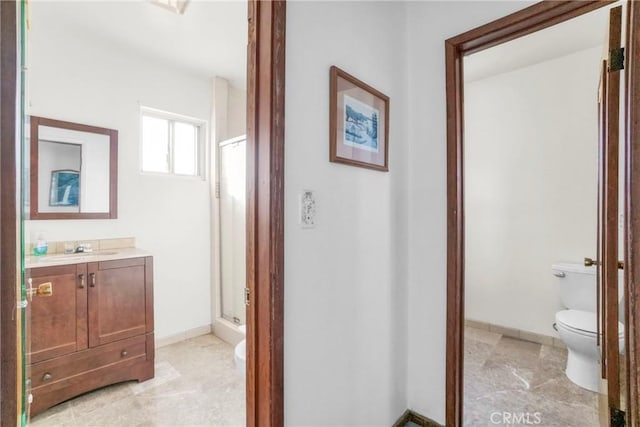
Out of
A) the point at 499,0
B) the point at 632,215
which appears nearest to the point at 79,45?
the point at 499,0

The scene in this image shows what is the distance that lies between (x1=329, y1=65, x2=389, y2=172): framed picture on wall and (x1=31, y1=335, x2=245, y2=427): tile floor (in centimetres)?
167

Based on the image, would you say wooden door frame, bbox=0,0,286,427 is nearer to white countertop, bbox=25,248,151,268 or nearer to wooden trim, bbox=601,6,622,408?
wooden trim, bbox=601,6,622,408

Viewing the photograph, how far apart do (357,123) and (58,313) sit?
209 cm

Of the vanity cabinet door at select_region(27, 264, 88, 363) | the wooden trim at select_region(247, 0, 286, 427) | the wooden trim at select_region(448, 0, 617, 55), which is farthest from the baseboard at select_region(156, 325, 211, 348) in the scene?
the wooden trim at select_region(448, 0, 617, 55)

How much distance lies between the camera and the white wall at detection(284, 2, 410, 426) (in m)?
1.10

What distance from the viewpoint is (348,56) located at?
52.2 inches

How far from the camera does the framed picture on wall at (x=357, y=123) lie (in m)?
1.24

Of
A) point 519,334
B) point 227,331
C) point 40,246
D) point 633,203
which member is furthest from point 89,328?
point 519,334

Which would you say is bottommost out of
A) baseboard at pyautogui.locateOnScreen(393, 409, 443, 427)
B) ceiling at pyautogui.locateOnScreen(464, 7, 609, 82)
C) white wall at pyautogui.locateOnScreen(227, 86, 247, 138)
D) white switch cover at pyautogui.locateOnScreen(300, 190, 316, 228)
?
baseboard at pyautogui.locateOnScreen(393, 409, 443, 427)

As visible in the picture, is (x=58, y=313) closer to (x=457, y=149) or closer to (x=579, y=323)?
(x=457, y=149)

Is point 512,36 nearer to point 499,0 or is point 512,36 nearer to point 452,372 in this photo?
point 499,0

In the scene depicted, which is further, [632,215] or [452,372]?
[452,372]

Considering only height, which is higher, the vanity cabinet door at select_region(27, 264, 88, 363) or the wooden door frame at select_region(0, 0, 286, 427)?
the wooden door frame at select_region(0, 0, 286, 427)

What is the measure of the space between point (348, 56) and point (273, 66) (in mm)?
468
